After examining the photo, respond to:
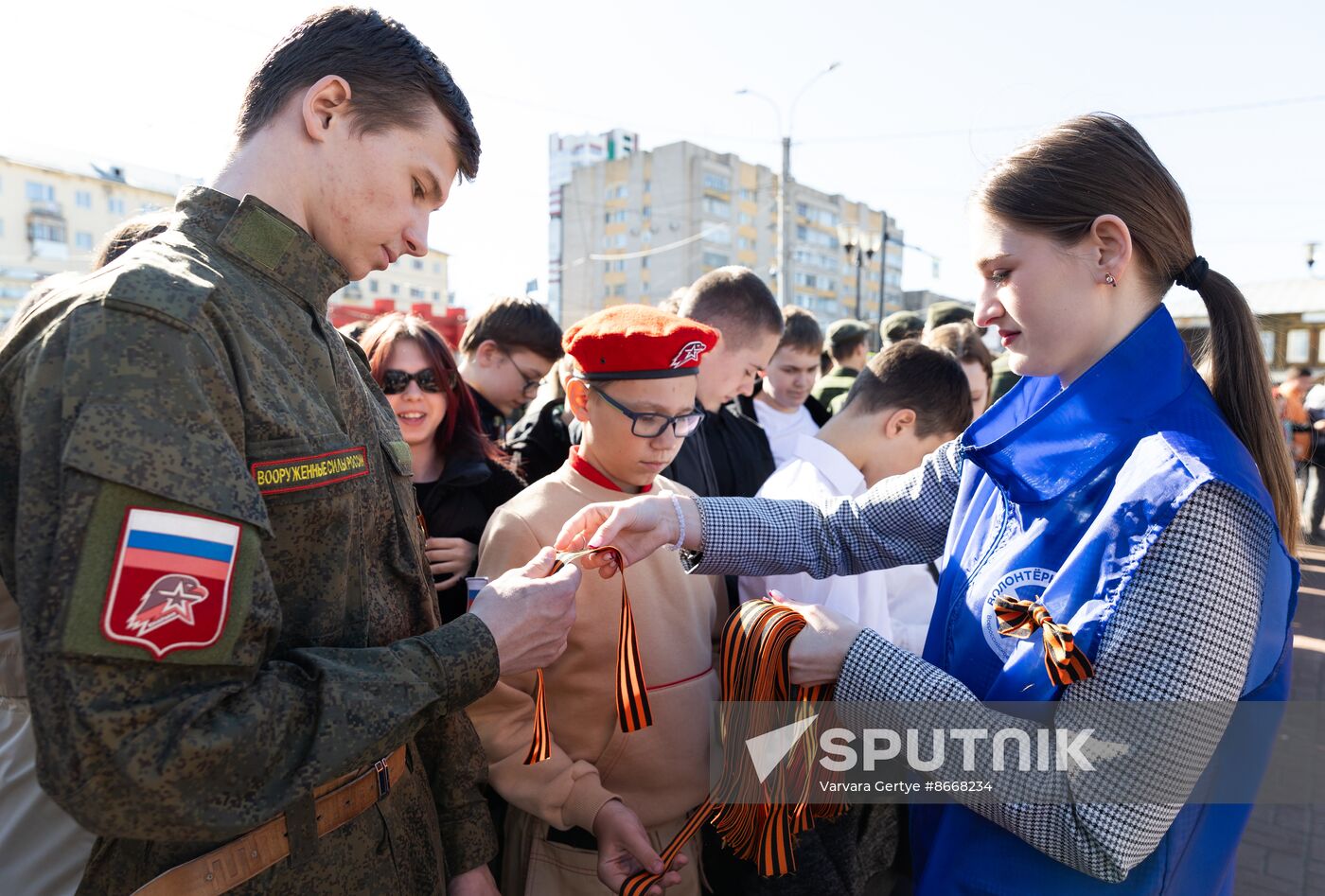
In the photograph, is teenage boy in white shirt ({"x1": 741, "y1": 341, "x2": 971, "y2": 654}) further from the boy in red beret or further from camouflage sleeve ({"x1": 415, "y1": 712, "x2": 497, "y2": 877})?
camouflage sleeve ({"x1": 415, "y1": 712, "x2": 497, "y2": 877})

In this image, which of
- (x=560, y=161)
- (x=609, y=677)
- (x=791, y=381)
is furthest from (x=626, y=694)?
(x=560, y=161)

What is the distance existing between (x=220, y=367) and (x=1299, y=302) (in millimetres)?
27016

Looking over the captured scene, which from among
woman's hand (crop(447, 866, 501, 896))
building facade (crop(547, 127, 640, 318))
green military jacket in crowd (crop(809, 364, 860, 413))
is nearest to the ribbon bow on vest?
woman's hand (crop(447, 866, 501, 896))

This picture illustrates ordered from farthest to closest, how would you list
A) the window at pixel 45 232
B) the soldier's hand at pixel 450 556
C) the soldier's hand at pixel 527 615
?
the window at pixel 45 232 < the soldier's hand at pixel 450 556 < the soldier's hand at pixel 527 615

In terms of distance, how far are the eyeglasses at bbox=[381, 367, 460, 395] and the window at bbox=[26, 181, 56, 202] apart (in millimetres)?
66527

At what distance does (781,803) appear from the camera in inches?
77.2

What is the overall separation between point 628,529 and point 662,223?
58842 millimetres

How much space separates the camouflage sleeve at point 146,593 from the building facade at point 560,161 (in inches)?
1830

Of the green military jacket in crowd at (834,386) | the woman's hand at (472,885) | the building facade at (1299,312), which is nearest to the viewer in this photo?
the woman's hand at (472,885)

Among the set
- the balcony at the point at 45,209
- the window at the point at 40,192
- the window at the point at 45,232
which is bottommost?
the window at the point at 45,232

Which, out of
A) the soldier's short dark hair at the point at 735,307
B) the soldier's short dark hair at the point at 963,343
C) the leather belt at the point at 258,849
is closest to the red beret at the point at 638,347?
the leather belt at the point at 258,849

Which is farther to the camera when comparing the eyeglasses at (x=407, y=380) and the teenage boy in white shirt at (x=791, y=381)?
the teenage boy in white shirt at (x=791, y=381)

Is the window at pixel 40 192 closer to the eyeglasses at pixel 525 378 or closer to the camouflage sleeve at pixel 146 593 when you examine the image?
the eyeglasses at pixel 525 378

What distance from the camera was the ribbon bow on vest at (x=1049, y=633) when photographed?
1.34 m
